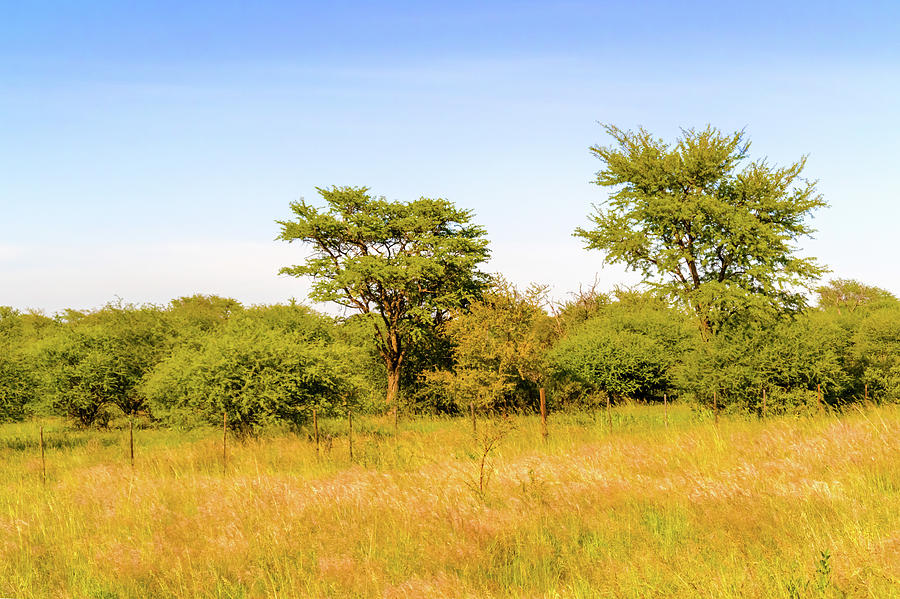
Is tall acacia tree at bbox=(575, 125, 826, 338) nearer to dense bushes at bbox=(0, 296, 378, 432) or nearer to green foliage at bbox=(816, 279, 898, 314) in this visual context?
dense bushes at bbox=(0, 296, 378, 432)

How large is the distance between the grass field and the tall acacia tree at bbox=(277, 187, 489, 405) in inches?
811

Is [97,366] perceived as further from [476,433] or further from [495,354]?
[476,433]

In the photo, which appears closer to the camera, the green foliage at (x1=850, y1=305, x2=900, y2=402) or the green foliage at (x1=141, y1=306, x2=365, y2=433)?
the green foliage at (x1=141, y1=306, x2=365, y2=433)

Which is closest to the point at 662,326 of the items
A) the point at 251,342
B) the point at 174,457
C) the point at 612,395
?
the point at 612,395

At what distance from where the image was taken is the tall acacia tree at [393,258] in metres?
32.9

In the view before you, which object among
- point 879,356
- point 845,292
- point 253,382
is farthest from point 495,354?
point 845,292

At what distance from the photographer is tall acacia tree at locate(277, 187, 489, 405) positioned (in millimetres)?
32938

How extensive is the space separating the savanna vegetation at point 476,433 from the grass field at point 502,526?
51 millimetres

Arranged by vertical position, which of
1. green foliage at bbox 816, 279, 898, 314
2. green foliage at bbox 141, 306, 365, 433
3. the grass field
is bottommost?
the grass field

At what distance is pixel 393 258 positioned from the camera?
110 feet

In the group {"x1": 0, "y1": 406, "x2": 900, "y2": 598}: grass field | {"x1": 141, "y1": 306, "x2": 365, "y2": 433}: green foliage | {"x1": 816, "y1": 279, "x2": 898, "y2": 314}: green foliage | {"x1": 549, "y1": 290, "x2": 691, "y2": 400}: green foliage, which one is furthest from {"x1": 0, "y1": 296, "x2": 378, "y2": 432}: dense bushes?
{"x1": 816, "y1": 279, "x2": 898, "y2": 314}: green foliage

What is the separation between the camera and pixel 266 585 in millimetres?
6320

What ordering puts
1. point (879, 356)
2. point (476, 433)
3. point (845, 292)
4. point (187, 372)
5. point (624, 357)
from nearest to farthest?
point (476, 433) < point (187, 372) < point (879, 356) < point (624, 357) < point (845, 292)

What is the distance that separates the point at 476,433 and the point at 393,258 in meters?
22.3
